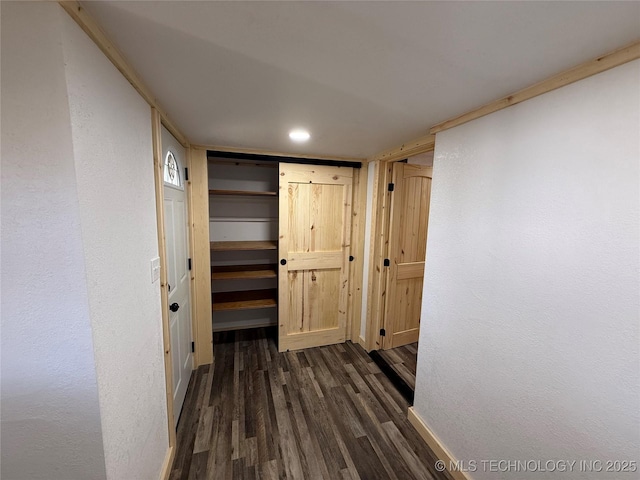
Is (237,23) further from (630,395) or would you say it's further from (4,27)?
(630,395)

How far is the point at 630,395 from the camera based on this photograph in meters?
0.83

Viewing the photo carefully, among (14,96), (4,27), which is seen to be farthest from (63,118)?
(4,27)

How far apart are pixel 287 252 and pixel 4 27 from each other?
2.19 meters

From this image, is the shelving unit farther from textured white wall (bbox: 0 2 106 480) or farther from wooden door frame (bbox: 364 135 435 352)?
textured white wall (bbox: 0 2 106 480)

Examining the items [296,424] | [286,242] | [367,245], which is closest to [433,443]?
[296,424]

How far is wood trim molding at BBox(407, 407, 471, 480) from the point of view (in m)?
1.49

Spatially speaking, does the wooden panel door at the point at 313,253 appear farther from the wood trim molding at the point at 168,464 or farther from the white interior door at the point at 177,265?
the wood trim molding at the point at 168,464

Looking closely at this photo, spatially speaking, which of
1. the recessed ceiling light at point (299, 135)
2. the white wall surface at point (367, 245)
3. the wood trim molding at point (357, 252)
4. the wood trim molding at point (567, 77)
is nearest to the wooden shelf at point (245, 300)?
the wood trim molding at point (357, 252)

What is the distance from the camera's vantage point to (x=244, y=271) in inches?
118

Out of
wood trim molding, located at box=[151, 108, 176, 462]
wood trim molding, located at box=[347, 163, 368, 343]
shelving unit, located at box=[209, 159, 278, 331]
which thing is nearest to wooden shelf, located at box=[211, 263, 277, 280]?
shelving unit, located at box=[209, 159, 278, 331]

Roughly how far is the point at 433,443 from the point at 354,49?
7.53 ft

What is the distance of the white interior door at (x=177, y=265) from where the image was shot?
1726 mm

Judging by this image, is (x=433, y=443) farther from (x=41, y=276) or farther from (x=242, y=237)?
(x=242, y=237)

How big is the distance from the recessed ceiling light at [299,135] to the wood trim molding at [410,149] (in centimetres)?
83
